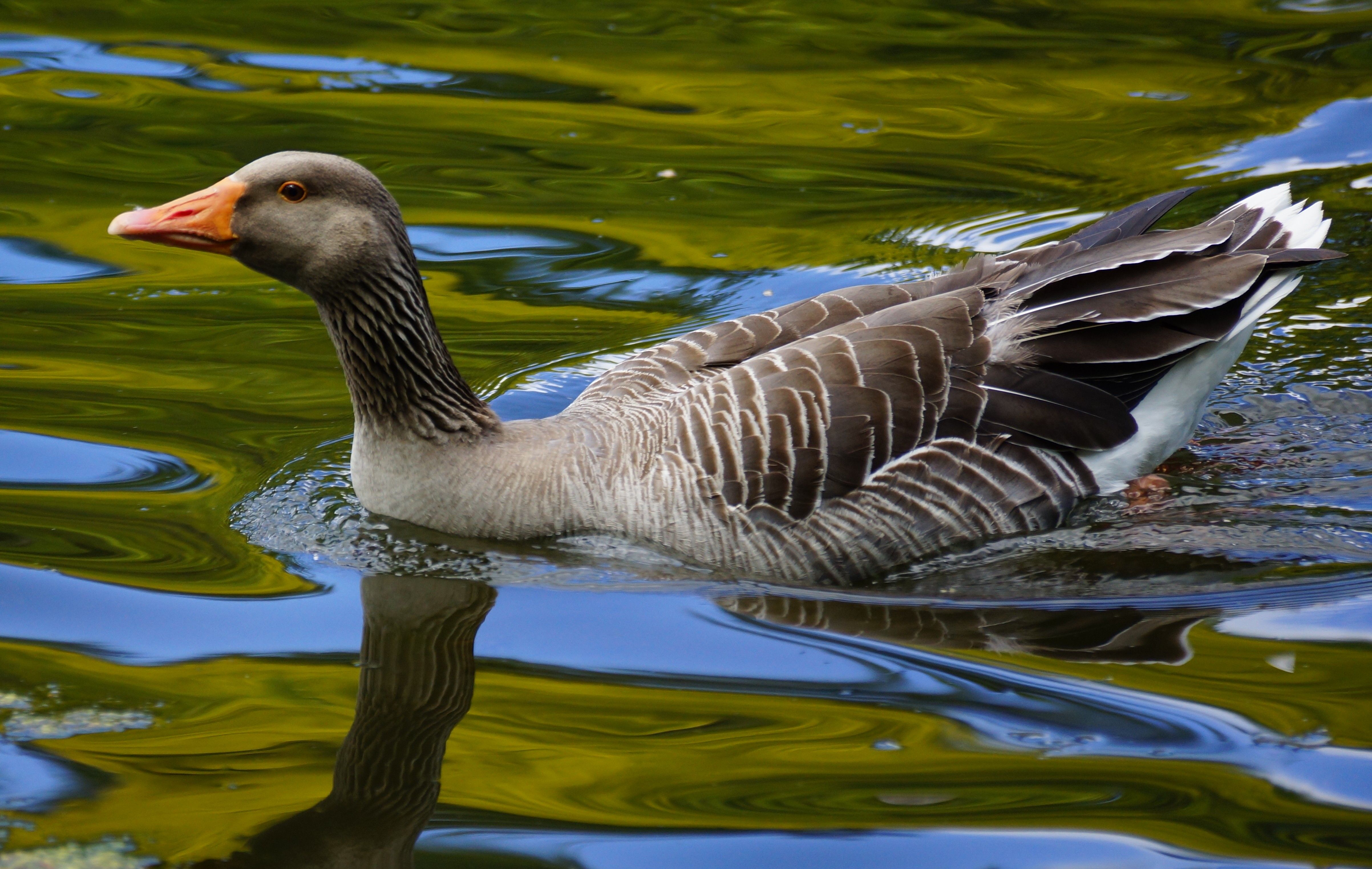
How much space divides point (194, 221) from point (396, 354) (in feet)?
3.63

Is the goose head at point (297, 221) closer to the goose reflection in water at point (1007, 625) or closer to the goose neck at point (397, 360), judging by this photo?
the goose neck at point (397, 360)

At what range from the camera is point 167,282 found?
33.4ft

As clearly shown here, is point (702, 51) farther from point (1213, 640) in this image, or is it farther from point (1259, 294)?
point (1213, 640)

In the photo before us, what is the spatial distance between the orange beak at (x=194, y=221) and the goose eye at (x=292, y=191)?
0.16m

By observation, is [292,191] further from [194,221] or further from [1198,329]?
[1198,329]

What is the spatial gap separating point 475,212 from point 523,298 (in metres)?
1.37

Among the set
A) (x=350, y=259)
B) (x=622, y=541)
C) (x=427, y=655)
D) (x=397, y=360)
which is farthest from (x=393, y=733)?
(x=350, y=259)

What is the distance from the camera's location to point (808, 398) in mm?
6707

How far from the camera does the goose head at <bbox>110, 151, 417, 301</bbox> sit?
6305 mm

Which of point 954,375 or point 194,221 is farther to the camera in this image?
point 954,375

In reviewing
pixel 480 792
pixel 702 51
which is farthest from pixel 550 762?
pixel 702 51

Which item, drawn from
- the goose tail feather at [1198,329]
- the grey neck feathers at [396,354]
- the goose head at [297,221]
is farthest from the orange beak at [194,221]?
the goose tail feather at [1198,329]

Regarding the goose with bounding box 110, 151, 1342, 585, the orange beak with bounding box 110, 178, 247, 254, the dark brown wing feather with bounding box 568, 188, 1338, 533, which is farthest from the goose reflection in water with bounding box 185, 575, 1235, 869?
the orange beak with bounding box 110, 178, 247, 254

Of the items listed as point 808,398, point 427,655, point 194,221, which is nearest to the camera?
point 427,655
